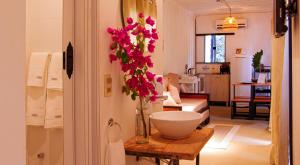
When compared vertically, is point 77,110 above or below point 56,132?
above

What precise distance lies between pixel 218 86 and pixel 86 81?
25.0 ft

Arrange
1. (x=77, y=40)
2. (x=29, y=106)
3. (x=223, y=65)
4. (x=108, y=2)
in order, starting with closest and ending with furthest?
(x=77, y=40), (x=108, y=2), (x=29, y=106), (x=223, y=65)

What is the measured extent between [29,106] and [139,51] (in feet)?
4.64

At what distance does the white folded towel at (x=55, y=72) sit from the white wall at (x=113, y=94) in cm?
82

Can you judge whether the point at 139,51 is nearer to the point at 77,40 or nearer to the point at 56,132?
the point at 77,40

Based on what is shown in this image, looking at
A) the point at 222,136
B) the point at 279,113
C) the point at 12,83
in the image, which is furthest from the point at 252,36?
the point at 12,83

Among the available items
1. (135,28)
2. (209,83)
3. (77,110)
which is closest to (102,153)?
(77,110)

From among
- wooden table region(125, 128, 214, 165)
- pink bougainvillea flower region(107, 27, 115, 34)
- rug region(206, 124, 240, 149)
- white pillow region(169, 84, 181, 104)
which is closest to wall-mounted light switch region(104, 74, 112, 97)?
pink bougainvillea flower region(107, 27, 115, 34)

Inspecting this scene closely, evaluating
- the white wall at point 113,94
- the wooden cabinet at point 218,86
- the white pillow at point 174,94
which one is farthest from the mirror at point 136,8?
the wooden cabinet at point 218,86

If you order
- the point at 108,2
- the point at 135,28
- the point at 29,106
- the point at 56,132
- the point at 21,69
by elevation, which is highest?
the point at 108,2

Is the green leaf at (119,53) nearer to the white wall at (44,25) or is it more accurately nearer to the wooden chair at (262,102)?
the white wall at (44,25)

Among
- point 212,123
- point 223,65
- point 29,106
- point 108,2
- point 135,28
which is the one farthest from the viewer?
point 223,65

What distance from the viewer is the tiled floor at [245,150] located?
4238mm

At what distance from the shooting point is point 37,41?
302 centimetres
